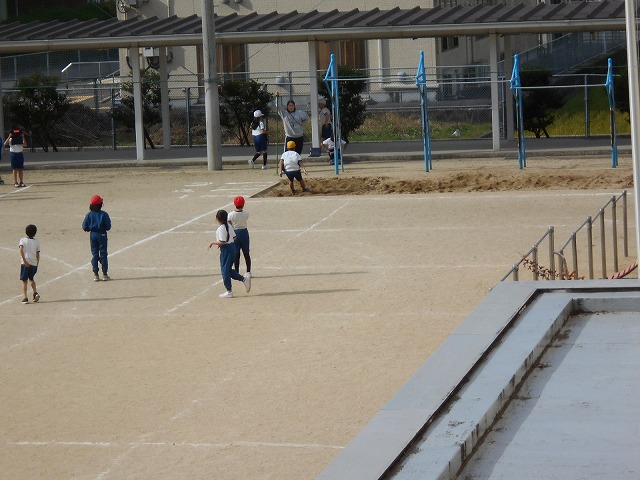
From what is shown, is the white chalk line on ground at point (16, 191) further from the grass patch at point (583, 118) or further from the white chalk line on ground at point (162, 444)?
the white chalk line on ground at point (162, 444)

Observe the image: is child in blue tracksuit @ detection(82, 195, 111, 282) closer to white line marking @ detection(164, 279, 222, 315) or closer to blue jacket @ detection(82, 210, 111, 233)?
blue jacket @ detection(82, 210, 111, 233)

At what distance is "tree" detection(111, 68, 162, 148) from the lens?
3872 cm

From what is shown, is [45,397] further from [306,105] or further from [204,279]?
[306,105]

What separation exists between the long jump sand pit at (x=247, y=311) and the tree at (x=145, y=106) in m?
10.7

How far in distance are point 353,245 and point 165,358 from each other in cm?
723

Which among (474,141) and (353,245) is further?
(474,141)

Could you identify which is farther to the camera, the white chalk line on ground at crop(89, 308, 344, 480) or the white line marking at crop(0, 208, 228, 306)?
the white line marking at crop(0, 208, 228, 306)

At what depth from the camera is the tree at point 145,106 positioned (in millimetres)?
38719

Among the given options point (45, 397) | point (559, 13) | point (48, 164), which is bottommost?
point (45, 397)

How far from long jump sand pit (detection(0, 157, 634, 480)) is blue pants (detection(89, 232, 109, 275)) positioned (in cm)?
27

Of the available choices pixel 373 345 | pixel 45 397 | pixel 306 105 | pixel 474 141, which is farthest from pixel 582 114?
pixel 45 397

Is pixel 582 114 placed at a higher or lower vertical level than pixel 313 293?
higher

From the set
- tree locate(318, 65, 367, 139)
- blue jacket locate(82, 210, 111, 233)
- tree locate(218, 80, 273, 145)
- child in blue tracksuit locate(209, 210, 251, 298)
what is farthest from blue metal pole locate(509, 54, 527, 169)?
child in blue tracksuit locate(209, 210, 251, 298)

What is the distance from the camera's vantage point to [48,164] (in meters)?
33.6
